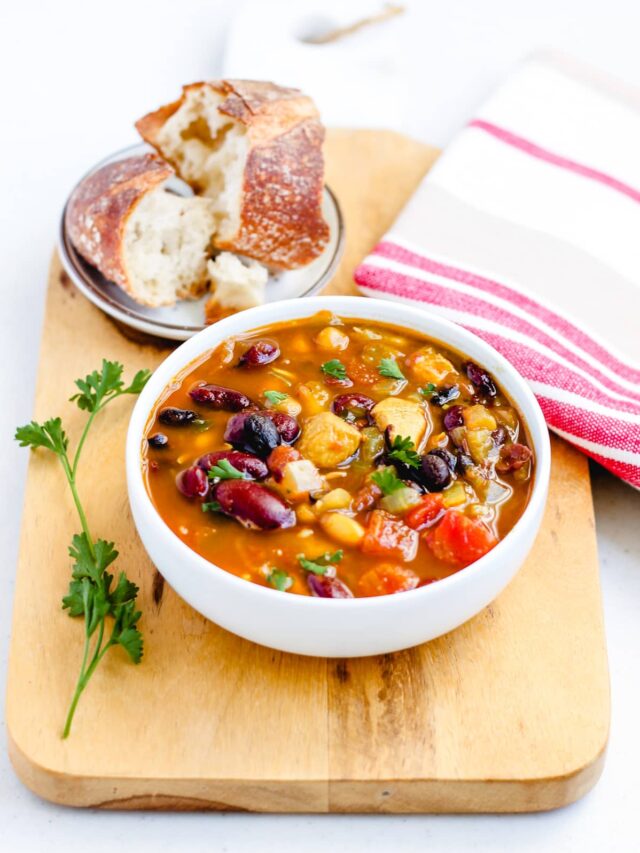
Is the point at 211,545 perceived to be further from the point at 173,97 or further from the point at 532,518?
the point at 173,97

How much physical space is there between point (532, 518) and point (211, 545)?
2.80 feet

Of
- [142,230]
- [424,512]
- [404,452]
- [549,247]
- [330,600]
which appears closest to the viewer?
[330,600]

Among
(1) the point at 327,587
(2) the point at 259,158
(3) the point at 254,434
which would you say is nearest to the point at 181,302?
(2) the point at 259,158

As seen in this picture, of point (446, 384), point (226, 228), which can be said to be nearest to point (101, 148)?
point (226, 228)

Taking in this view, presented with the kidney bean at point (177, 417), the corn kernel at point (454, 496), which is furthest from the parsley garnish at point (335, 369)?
the corn kernel at point (454, 496)

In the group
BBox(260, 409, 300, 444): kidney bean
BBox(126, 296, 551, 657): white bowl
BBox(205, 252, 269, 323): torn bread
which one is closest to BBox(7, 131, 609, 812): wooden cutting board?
BBox(126, 296, 551, 657): white bowl

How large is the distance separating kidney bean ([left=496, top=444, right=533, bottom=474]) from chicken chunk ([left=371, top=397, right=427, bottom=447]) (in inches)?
9.4

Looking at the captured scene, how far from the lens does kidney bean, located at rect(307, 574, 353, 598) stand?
9.95 ft

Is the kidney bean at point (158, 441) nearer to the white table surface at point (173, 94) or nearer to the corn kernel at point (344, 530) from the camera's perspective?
the corn kernel at point (344, 530)

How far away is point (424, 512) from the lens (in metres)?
3.21

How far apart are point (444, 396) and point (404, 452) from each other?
31 centimetres

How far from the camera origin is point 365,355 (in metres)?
3.70

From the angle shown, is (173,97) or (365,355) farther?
(173,97)

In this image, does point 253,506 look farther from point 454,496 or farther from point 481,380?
point 481,380
